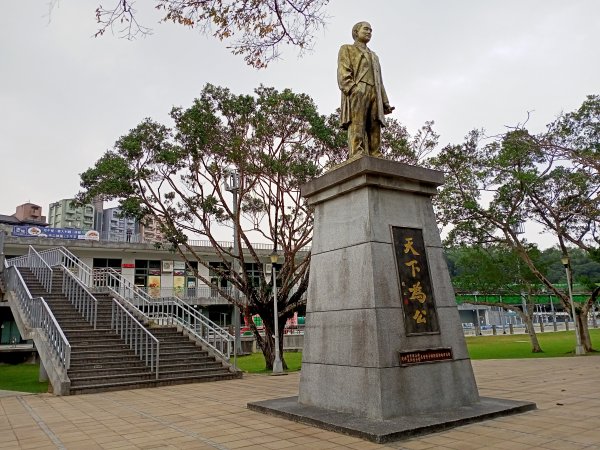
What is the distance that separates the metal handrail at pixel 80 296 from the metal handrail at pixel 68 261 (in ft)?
1.96

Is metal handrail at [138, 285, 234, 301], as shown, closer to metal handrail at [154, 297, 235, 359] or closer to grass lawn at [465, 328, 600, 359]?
metal handrail at [154, 297, 235, 359]

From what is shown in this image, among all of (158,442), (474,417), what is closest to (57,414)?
(158,442)

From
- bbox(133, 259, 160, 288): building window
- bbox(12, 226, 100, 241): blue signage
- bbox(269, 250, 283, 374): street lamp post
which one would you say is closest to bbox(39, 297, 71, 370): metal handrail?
bbox(269, 250, 283, 374): street lamp post

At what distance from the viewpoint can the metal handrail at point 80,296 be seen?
13.2m

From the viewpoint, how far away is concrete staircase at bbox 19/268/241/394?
10.5 m

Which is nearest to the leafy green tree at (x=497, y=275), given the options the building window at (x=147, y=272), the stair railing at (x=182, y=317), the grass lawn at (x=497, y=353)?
the grass lawn at (x=497, y=353)

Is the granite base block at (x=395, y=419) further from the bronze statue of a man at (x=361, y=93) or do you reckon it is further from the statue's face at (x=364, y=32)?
the statue's face at (x=364, y=32)

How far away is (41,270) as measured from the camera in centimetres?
1566

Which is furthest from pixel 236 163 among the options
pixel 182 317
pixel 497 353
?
pixel 497 353

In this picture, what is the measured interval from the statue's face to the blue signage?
26.0 meters

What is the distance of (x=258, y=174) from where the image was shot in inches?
571

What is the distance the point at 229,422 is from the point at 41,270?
12.1 m

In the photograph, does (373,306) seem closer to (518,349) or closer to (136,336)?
(136,336)

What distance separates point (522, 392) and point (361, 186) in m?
4.71
